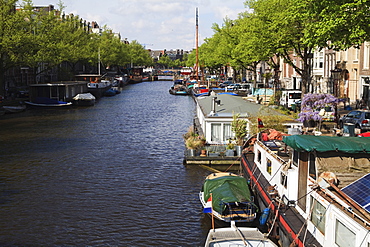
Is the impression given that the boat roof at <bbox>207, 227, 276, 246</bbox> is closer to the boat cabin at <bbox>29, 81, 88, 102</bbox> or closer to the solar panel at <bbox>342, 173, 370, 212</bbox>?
the solar panel at <bbox>342, 173, 370, 212</bbox>

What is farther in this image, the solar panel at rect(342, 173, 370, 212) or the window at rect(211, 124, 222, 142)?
the window at rect(211, 124, 222, 142)

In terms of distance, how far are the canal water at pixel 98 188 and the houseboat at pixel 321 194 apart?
3627 mm

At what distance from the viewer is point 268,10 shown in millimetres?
41062

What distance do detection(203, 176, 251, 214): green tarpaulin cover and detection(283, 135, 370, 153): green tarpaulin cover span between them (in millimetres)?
4081

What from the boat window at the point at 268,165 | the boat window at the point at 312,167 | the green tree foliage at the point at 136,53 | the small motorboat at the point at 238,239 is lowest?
the small motorboat at the point at 238,239

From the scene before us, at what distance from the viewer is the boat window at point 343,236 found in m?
13.1

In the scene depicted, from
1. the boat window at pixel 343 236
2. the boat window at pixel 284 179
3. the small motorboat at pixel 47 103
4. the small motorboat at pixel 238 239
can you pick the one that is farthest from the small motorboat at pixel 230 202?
the small motorboat at pixel 47 103

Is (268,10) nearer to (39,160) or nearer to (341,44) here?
(341,44)

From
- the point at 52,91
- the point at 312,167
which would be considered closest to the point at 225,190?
the point at 312,167

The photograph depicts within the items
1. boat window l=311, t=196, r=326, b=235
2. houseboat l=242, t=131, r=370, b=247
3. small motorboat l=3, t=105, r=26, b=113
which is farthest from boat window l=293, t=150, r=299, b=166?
small motorboat l=3, t=105, r=26, b=113

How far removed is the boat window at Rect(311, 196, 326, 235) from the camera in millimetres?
15094

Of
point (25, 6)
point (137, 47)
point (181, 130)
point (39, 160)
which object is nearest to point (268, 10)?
point (181, 130)

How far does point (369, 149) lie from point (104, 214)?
39.7 feet

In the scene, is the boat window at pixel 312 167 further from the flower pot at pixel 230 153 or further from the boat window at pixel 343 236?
the flower pot at pixel 230 153
